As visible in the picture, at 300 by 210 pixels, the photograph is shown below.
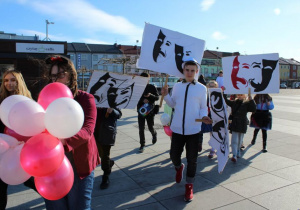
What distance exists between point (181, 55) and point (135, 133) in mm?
4328

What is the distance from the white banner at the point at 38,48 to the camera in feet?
59.9

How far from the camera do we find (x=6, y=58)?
17.9m

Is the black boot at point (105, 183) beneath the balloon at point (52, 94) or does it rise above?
beneath

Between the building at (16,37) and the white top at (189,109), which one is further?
the building at (16,37)

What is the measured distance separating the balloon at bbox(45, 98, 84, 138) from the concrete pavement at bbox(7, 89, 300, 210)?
2.05 m

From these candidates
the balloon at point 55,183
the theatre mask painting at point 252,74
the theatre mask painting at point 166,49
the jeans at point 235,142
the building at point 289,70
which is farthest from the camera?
the building at point 289,70

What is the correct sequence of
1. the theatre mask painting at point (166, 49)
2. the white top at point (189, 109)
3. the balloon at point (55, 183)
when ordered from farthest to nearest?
the theatre mask painting at point (166, 49), the white top at point (189, 109), the balloon at point (55, 183)

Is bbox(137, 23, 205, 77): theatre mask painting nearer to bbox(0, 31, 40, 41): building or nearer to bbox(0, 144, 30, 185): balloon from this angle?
bbox(0, 144, 30, 185): balloon

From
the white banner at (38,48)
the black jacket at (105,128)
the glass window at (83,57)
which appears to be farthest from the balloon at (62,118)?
the glass window at (83,57)

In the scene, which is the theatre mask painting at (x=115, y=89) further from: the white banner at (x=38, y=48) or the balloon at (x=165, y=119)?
the white banner at (x=38, y=48)

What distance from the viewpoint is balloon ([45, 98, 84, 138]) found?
5.45 feet

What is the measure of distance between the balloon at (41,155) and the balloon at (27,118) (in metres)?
0.07

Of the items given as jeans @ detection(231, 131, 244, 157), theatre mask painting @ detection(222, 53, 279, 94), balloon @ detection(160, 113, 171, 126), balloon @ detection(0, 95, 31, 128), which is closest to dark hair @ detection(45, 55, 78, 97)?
balloon @ detection(0, 95, 31, 128)

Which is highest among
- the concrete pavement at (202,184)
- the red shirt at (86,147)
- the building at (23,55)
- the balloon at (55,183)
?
the building at (23,55)
